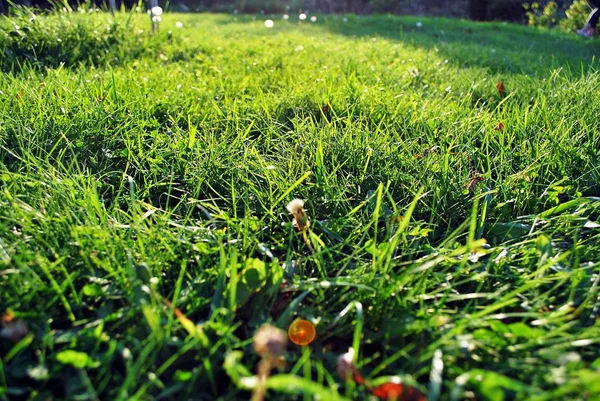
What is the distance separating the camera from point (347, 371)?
99cm

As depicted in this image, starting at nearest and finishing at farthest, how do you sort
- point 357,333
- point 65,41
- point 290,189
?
point 357,333 < point 290,189 < point 65,41

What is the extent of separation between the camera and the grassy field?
1066 millimetres

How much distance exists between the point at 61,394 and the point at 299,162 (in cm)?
112

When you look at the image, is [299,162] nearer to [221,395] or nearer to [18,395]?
[221,395]

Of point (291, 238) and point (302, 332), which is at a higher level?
point (291, 238)

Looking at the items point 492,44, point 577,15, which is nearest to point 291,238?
point 492,44

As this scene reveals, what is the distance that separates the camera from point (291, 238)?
1369 mm

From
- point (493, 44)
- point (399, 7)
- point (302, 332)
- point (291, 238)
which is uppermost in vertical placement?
point (399, 7)

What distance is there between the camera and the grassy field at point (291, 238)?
3.50ft

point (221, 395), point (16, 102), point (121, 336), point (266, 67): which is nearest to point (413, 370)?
point (221, 395)

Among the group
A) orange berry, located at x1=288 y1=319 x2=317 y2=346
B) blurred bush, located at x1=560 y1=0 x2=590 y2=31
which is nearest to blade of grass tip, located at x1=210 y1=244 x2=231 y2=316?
orange berry, located at x1=288 y1=319 x2=317 y2=346

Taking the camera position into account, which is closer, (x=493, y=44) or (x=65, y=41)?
(x=65, y=41)

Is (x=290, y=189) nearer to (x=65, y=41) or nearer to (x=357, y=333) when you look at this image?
(x=357, y=333)

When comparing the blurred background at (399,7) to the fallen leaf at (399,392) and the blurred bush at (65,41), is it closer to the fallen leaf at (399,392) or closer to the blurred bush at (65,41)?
the blurred bush at (65,41)
